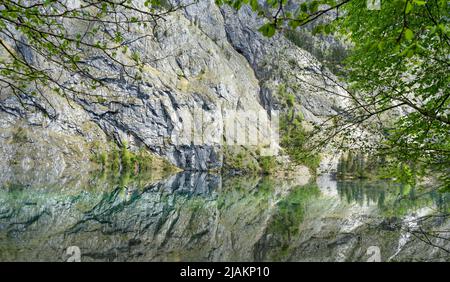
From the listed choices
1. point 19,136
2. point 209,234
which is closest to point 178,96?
point 19,136

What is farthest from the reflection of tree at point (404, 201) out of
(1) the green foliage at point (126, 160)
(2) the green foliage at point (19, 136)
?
(2) the green foliage at point (19, 136)

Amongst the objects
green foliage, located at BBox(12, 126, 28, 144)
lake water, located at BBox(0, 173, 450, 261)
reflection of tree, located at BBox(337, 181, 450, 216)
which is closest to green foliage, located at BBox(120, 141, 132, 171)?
green foliage, located at BBox(12, 126, 28, 144)

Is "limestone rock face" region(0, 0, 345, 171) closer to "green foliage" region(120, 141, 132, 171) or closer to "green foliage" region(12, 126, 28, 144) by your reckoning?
"green foliage" region(12, 126, 28, 144)

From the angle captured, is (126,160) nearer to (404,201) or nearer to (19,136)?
(19,136)

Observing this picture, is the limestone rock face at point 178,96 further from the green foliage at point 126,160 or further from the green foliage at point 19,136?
the green foliage at point 126,160

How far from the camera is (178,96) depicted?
315 feet

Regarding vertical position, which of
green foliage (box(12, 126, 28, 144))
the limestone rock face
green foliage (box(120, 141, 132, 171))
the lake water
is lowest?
the lake water

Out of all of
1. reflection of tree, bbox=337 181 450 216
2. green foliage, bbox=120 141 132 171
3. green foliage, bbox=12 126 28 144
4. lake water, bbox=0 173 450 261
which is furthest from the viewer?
green foliage, bbox=120 141 132 171

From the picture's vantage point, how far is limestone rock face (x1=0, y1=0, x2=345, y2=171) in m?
81.8

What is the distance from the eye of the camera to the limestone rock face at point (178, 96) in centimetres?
8175

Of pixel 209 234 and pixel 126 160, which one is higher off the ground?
pixel 126 160

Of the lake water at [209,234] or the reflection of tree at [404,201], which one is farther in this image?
the reflection of tree at [404,201]

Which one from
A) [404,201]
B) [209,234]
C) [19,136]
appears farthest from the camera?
[19,136]

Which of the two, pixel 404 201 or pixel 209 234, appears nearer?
pixel 209 234
